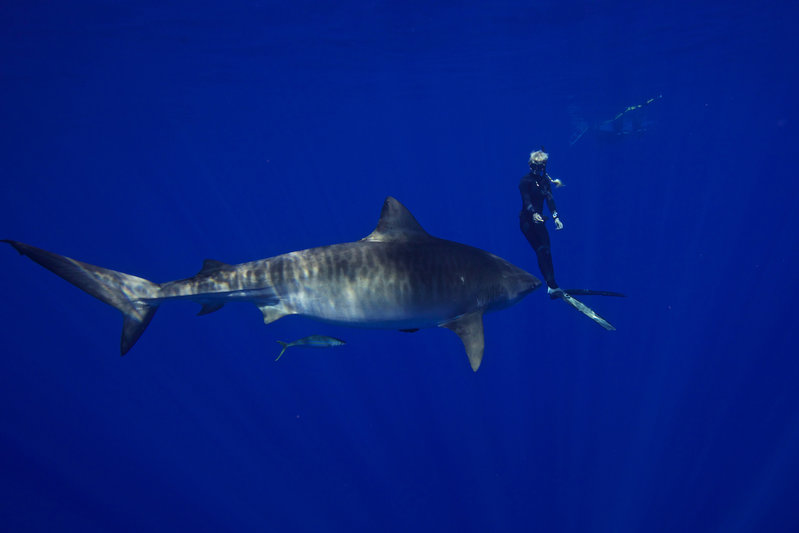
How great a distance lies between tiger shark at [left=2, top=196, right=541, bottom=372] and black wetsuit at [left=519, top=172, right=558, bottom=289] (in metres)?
4.33

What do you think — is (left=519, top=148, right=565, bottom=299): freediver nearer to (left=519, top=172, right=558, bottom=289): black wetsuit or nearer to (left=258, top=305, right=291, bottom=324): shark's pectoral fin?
(left=519, top=172, right=558, bottom=289): black wetsuit

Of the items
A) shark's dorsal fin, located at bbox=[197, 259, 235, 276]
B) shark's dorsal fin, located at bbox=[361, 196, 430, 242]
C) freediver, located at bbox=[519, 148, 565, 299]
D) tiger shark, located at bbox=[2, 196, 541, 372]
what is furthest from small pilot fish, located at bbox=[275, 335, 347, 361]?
freediver, located at bbox=[519, 148, 565, 299]

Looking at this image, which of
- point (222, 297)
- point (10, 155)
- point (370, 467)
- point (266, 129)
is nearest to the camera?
point (222, 297)

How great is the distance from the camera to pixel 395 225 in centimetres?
680

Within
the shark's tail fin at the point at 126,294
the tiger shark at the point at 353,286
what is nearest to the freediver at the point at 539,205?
the tiger shark at the point at 353,286

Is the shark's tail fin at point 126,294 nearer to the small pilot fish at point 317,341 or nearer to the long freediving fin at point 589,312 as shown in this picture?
the small pilot fish at point 317,341

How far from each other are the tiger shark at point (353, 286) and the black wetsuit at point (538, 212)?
14.2 ft

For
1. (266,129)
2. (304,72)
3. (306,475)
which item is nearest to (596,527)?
(306,475)

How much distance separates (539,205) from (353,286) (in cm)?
611

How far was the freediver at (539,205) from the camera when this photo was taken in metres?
10.1

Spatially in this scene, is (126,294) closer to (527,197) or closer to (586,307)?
(527,197)

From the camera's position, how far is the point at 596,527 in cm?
1373

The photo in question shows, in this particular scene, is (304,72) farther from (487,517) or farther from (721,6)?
(487,517)

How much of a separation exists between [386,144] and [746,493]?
66109 millimetres
